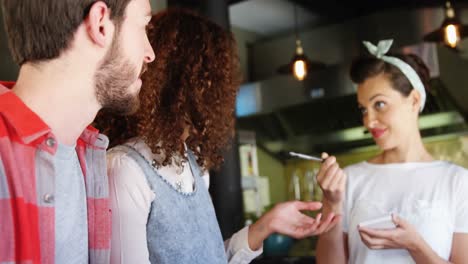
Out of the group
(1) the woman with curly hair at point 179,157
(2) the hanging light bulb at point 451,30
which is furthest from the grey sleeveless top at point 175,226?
(2) the hanging light bulb at point 451,30

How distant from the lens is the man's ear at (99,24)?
1.00 meters

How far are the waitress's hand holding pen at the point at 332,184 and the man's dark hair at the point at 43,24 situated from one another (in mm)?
952

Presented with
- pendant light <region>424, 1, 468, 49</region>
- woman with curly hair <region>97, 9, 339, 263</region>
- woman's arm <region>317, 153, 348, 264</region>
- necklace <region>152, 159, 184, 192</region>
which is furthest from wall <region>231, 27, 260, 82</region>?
necklace <region>152, 159, 184, 192</region>

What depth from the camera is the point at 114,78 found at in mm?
1039

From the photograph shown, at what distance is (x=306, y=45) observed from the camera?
5.29 m

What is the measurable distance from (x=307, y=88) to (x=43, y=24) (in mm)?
3646

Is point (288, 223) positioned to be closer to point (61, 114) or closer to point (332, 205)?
point (332, 205)

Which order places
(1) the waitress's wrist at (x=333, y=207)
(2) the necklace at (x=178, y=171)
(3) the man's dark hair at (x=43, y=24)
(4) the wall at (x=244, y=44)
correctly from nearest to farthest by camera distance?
(3) the man's dark hair at (x=43, y=24) < (2) the necklace at (x=178, y=171) < (1) the waitress's wrist at (x=333, y=207) < (4) the wall at (x=244, y=44)

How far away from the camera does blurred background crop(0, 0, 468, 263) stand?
3.90m

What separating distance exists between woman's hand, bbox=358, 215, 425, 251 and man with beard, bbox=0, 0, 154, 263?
82cm

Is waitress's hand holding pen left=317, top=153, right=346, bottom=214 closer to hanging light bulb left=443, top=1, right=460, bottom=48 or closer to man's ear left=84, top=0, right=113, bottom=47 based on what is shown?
man's ear left=84, top=0, right=113, bottom=47

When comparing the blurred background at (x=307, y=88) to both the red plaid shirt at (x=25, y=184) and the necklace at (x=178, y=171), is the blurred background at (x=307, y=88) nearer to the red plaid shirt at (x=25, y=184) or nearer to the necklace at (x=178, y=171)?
the necklace at (x=178, y=171)

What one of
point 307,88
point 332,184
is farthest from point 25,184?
point 307,88

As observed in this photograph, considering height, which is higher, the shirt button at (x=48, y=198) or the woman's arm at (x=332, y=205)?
the shirt button at (x=48, y=198)
